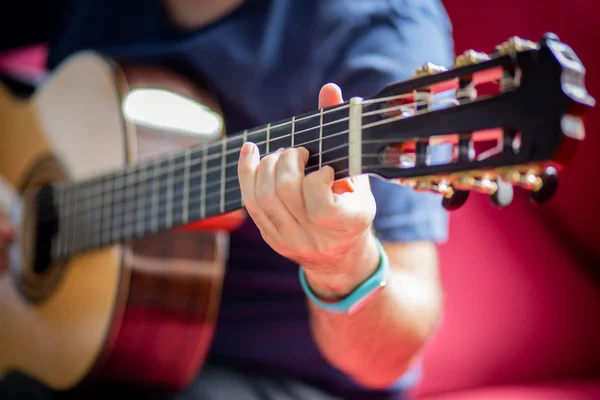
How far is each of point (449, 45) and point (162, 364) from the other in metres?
0.52

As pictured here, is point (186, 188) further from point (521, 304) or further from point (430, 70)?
point (521, 304)

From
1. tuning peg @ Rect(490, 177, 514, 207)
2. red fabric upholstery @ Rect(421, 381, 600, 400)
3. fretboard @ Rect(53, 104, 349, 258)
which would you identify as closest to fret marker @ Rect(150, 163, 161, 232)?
fretboard @ Rect(53, 104, 349, 258)

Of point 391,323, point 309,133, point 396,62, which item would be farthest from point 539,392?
point 309,133

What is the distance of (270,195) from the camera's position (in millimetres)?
507

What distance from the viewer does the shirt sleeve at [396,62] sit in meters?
0.73

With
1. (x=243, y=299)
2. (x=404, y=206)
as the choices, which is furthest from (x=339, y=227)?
(x=243, y=299)

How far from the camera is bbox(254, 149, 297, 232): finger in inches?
20.0

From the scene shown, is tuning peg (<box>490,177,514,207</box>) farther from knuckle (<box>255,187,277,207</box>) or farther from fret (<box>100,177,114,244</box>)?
fret (<box>100,177,114,244</box>)

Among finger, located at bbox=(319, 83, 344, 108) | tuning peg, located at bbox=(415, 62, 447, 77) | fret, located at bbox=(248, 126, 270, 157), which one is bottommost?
fret, located at bbox=(248, 126, 270, 157)

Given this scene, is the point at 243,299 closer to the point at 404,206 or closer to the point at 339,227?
the point at 404,206

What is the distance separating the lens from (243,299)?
921mm

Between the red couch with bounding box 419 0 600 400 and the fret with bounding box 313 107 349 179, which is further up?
the fret with bounding box 313 107 349 179

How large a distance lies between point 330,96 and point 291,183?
0.29 ft

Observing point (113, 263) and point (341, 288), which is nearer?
point (341, 288)
